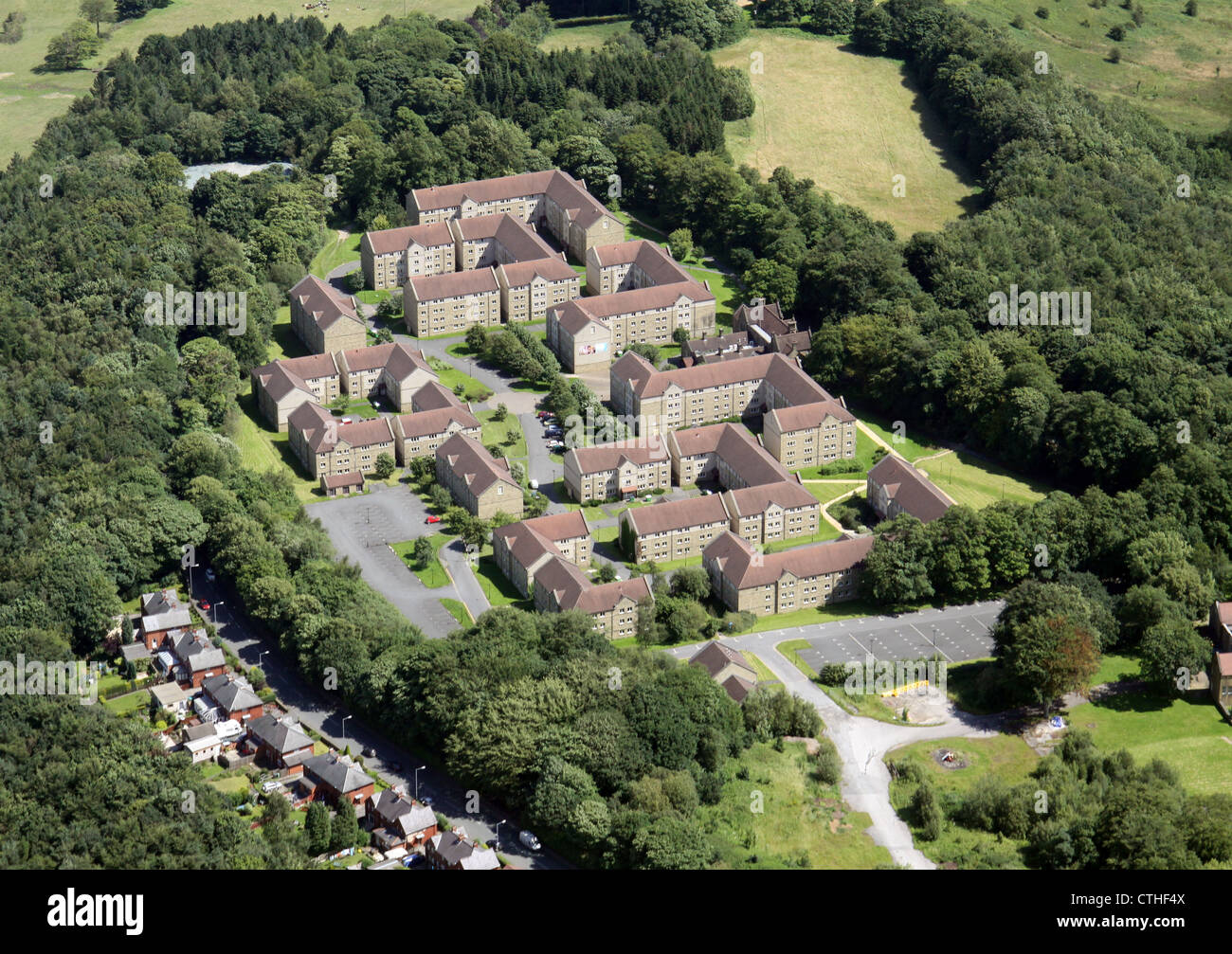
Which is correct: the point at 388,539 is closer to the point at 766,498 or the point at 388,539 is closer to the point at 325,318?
the point at 766,498

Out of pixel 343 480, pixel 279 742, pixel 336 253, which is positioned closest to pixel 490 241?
pixel 336 253

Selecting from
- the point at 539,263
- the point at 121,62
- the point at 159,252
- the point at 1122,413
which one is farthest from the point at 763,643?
the point at 121,62

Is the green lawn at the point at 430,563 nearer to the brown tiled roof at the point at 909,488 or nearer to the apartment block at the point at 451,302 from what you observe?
the apartment block at the point at 451,302

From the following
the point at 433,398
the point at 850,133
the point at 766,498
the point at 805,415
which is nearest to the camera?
the point at 766,498

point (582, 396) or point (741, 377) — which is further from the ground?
point (741, 377)

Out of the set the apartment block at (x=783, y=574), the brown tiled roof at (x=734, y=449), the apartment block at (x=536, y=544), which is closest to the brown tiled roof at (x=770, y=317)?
the brown tiled roof at (x=734, y=449)

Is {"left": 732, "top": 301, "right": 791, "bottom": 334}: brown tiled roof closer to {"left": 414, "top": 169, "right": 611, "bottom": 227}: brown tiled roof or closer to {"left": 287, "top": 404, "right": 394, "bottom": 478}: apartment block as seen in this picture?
{"left": 414, "top": 169, "right": 611, "bottom": 227}: brown tiled roof

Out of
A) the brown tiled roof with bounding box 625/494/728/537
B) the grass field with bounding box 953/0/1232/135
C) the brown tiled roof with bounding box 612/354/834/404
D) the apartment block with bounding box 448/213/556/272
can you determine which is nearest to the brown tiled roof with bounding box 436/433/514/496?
the brown tiled roof with bounding box 625/494/728/537

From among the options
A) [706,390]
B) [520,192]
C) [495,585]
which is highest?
[520,192]
